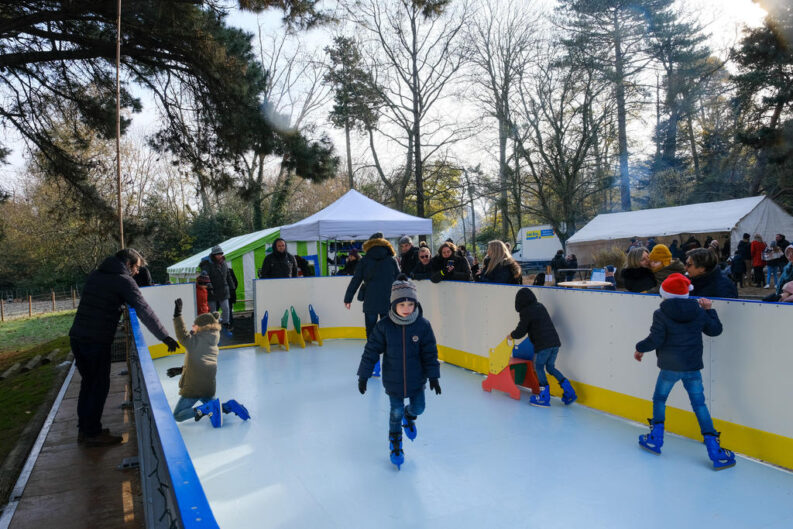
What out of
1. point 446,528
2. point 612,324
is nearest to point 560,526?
point 446,528

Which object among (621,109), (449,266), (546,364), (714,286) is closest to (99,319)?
(546,364)

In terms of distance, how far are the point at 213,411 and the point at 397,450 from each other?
2.02 metres

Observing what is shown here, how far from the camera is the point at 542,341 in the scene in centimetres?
540

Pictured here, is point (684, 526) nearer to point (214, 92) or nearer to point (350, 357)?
point (350, 357)

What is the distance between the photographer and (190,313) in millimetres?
9055

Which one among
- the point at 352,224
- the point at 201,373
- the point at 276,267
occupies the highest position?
the point at 352,224

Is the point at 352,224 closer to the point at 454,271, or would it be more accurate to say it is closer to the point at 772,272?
the point at 454,271

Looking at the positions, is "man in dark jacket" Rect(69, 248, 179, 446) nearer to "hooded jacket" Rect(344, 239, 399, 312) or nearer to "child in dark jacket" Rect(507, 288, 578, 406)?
"hooded jacket" Rect(344, 239, 399, 312)

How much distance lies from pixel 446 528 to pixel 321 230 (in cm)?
901

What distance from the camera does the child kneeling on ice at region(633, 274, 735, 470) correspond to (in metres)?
3.82

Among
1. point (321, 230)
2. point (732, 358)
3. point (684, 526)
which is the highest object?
point (321, 230)

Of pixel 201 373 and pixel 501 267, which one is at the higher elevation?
pixel 501 267

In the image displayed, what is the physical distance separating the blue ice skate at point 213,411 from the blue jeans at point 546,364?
3.22 metres

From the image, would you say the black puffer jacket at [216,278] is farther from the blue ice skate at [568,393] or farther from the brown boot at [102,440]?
the blue ice skate at [568,393]
